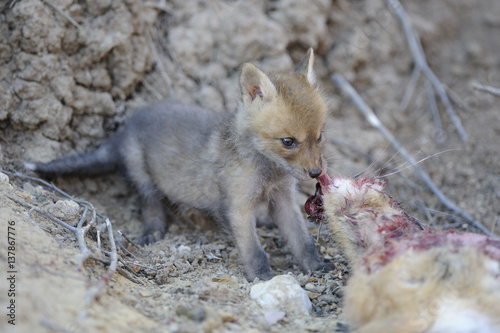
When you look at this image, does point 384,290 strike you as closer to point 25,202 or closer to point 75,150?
point 25,202

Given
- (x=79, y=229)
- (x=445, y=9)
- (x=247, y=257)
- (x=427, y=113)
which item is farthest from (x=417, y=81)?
(x=79, y=229)

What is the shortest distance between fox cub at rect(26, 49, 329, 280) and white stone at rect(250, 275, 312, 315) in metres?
0.50

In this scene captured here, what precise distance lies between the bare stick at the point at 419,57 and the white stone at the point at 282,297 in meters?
3.54

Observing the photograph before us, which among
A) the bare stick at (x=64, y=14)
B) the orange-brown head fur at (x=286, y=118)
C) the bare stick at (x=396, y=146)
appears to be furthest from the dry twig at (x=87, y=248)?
the bare stick at (x=396, y=146)

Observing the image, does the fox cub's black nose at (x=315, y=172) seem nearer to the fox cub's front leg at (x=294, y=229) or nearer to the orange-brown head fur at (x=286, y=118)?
the orange-brown head fur at (x=286, y=118)

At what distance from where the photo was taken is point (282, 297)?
2.80m

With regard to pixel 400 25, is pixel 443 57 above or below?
below

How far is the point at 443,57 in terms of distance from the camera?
6.18 meters

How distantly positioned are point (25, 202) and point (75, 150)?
1.51m

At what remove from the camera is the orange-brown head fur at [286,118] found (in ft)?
10.7

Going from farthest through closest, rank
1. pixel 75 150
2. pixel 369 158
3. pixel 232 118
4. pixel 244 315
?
1. pixel 369 158
2. pixel 75 150
3. pixel 232 118
4. pixel 244 315

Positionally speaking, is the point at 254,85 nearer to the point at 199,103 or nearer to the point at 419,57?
the point at 199,103

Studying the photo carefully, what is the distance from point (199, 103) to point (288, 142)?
6.78 ft

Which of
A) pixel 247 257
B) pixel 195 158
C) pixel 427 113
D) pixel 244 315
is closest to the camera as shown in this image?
pixel 244 315
